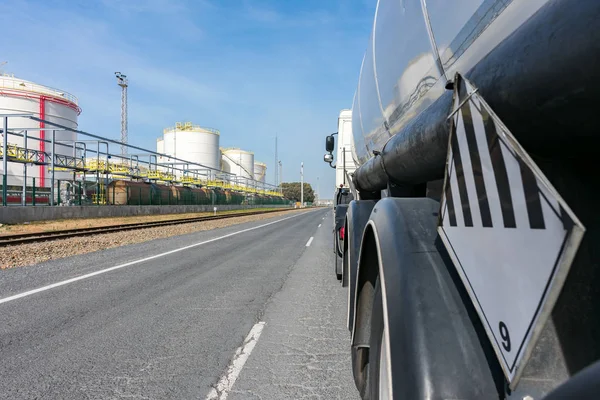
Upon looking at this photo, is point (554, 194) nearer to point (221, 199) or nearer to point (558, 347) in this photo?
point (558, 347)

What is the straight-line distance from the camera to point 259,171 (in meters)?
116

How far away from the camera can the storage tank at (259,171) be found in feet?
374

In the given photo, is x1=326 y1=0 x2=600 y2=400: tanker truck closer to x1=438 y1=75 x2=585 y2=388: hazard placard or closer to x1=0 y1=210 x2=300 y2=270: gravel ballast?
x1=438 y1=75 x2=585 y2=388: hazard placard

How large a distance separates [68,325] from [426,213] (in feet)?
15.7

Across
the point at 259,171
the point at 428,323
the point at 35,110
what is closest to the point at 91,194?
the point at 35,110

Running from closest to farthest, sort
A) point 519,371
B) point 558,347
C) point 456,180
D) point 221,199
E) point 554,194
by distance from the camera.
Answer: point 554,194
point 519,371
point 558,347
point 456,180
point 221,199

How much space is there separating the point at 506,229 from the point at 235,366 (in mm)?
3321

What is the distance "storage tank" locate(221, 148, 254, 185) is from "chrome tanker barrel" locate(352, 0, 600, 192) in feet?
287

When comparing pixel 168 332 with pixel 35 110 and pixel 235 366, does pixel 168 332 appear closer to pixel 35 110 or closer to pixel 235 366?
pixel 235 366

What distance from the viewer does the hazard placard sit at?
40.3 inches

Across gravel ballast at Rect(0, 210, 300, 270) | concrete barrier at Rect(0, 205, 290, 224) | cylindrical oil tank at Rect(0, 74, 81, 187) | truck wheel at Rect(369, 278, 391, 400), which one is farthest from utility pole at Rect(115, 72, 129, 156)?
truck wheel at Rect(369, 278, 391, 400)

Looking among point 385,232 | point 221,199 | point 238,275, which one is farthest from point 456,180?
point 221,199

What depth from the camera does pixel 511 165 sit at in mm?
1170

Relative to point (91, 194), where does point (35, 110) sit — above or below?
above
